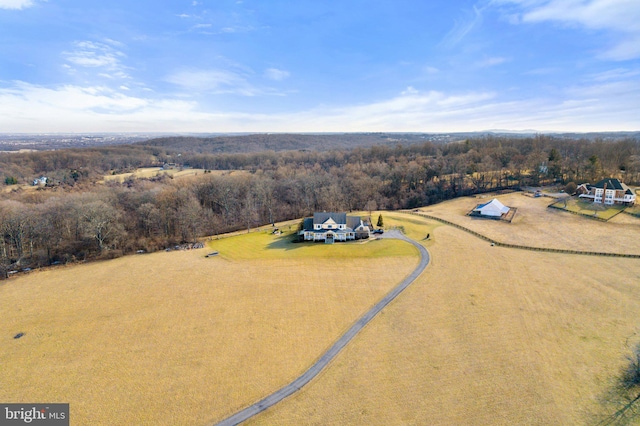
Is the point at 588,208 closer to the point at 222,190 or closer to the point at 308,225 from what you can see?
the point at 308,225

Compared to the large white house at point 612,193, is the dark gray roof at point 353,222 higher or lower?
lower

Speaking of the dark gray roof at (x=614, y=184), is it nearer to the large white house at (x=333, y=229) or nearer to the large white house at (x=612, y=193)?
the large white house at (x=612, y=193)

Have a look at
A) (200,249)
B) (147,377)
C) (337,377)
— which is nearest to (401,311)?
(337,377)

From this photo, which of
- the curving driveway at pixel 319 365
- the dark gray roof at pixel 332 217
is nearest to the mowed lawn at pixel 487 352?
the curving driveway at pixel 319 365

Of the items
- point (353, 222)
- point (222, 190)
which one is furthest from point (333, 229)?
point (222, 190)

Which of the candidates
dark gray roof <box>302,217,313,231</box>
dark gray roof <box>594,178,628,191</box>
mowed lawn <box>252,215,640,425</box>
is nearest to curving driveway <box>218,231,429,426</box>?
mowed lawn <box>252,215,640,425</box>

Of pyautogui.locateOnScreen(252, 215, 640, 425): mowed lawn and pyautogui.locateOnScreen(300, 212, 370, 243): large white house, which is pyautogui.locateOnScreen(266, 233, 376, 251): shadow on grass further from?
pyautogui.locateOnScreen(252, 215, 640, 425): mowed lawn
